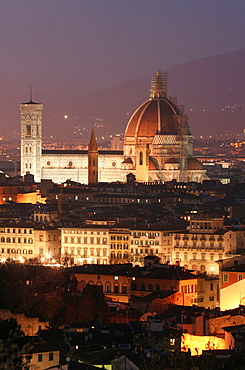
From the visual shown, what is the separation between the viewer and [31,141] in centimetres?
13362

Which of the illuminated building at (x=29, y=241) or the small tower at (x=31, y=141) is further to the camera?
the small tower at (x=31, y=141)

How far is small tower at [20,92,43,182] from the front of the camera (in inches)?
5217

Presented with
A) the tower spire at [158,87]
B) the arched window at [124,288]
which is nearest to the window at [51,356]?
the arched window at [124,288]

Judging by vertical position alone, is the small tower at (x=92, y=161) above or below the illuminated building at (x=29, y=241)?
above

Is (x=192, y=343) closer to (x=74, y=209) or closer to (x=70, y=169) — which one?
(x=74, y=209)

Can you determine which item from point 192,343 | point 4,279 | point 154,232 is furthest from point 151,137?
point 192,343

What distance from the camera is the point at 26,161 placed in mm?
133000

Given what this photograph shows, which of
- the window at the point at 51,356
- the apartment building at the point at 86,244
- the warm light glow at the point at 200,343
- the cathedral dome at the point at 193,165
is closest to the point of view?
the window at the point at 51,356

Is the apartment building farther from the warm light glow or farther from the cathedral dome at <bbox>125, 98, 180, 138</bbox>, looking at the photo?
the cathedral dome at <bbox>125, 98, 180, 138</bbox>

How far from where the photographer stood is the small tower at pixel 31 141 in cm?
13250

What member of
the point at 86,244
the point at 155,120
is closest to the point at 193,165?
the point at 155,120

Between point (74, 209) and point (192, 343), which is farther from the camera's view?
point (74, 209)

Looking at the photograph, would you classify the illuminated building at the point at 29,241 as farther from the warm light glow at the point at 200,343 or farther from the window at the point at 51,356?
the window at the point at 51,356

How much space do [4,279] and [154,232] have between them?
1427cm
